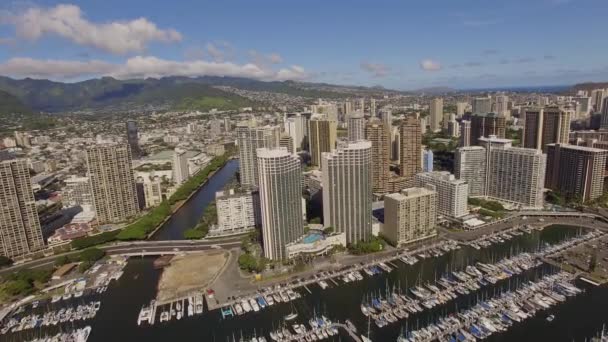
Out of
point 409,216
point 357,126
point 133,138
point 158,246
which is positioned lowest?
point 158,246

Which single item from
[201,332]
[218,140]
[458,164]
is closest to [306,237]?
[201,332]

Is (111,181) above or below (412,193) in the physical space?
above

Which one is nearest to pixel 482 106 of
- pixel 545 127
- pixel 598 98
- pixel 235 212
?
pixel 598 98

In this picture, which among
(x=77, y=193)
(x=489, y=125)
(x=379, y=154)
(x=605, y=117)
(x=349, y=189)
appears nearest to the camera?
(x=349, y=189)

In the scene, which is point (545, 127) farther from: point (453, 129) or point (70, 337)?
point (70, 337)

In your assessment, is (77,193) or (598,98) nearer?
(77,193)

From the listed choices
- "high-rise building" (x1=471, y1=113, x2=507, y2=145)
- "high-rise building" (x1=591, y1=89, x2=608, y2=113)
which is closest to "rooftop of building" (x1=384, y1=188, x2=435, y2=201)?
"high-rise building" (x1=471, y1=113, x2=507, y2=145)

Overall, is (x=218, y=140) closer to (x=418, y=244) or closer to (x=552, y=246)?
(x=418, y=244)

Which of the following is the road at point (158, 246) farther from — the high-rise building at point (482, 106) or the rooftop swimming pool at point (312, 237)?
the high-rise building at point (482, 106)
